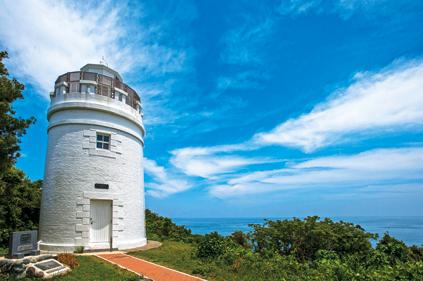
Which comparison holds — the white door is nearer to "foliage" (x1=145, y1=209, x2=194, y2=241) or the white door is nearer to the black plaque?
the black plaque

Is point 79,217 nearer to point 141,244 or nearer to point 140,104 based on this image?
point 141,244

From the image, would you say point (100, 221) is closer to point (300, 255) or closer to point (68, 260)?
point (68, 260)

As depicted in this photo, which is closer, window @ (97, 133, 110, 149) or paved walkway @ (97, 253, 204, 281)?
paved walkway @ (97, 253, 204, 281)

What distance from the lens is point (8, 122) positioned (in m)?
8.96

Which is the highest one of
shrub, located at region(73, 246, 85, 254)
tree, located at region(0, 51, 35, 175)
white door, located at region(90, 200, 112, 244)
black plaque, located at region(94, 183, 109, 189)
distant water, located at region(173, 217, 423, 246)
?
tree, located at region(0, 51, 35, 175)

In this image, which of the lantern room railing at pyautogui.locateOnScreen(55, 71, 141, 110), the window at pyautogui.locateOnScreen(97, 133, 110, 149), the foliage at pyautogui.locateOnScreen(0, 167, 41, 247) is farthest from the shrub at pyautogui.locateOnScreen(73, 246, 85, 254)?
the lantern room railing at pyautogui.locateOnScreen(55, 71, 141, 110)

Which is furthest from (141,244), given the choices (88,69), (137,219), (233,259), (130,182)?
(88,69)

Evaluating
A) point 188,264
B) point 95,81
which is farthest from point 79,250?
point 95,81

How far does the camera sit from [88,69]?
14.1m

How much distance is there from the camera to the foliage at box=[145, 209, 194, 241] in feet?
58.5

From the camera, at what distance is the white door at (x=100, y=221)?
11.9m

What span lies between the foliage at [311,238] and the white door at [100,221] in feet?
22.5

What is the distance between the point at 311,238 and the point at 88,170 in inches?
397

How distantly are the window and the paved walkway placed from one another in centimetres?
482
